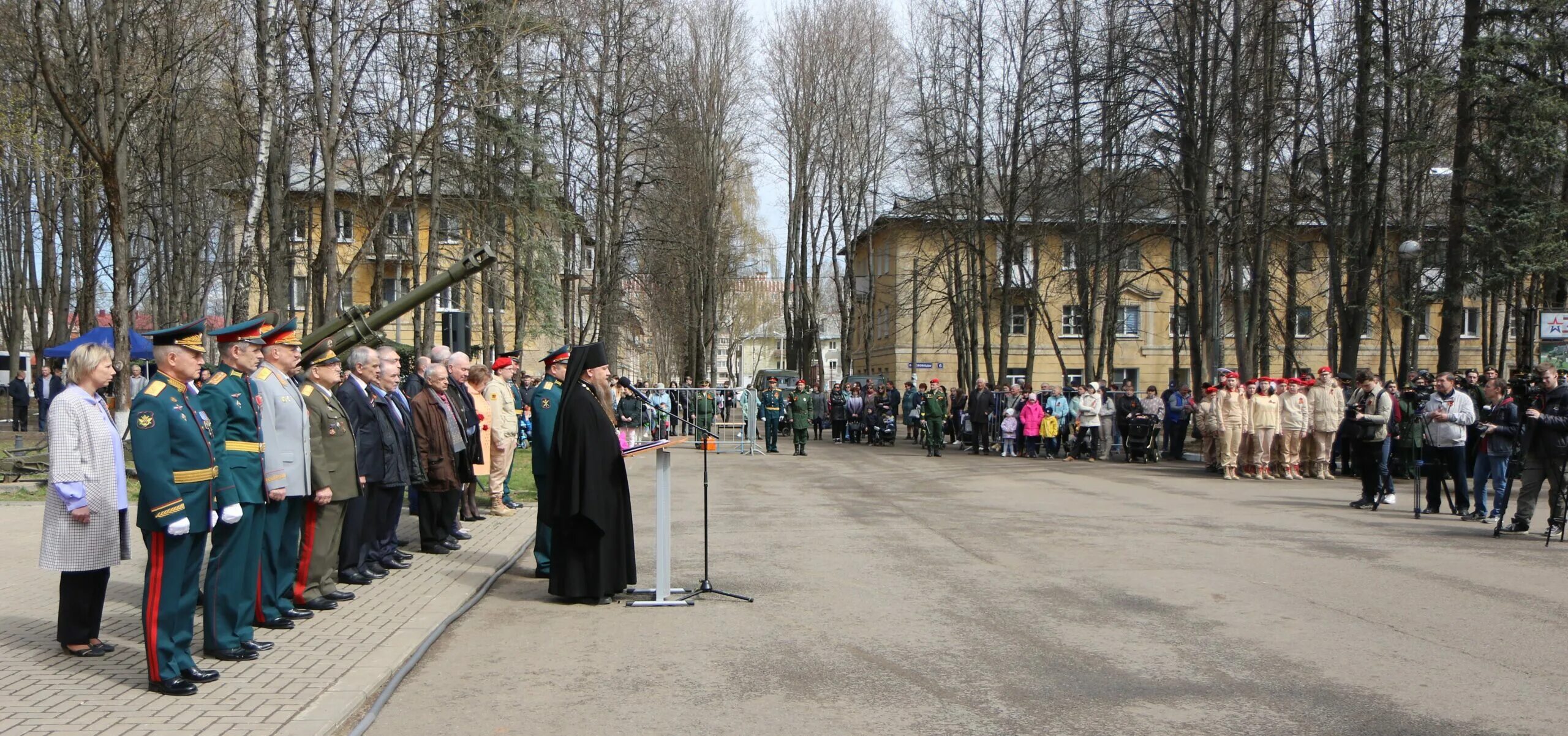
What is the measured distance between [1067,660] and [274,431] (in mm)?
4977

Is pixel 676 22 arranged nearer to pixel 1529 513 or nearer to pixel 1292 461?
pixel 1292 461

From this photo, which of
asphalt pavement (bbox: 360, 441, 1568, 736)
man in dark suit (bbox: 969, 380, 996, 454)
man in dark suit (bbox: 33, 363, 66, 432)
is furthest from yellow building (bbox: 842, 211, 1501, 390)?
asphalt pavement (bbox: 360, 441, 1568, 736)

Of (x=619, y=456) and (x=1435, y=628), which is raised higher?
(x=619, y=456)

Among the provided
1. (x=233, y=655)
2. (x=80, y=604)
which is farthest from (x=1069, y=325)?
(x=80, y=604)

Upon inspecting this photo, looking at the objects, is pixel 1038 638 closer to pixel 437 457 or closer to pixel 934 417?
pixel 437 457

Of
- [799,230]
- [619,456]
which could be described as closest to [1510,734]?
[619,456]

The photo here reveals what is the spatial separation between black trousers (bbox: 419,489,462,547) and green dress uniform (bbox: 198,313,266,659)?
13.4ft

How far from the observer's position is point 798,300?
48281 millimetres

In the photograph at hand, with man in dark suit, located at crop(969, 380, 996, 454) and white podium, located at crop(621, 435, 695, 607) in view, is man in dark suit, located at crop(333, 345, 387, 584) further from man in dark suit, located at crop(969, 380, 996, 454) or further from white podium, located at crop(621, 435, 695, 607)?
man in dark suit, located at crop(969, 380, 996, 454)

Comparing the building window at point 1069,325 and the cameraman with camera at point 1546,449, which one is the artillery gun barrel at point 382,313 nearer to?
the cameraman with camera at point 1546,449

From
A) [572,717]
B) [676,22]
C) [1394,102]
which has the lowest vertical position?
[572,717]

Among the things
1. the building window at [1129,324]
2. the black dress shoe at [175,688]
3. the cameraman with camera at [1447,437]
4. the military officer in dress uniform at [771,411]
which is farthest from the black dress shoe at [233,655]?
the building window at [1129,324]

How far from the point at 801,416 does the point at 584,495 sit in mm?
20517

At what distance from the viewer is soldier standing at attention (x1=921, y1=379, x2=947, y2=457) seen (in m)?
27.2
